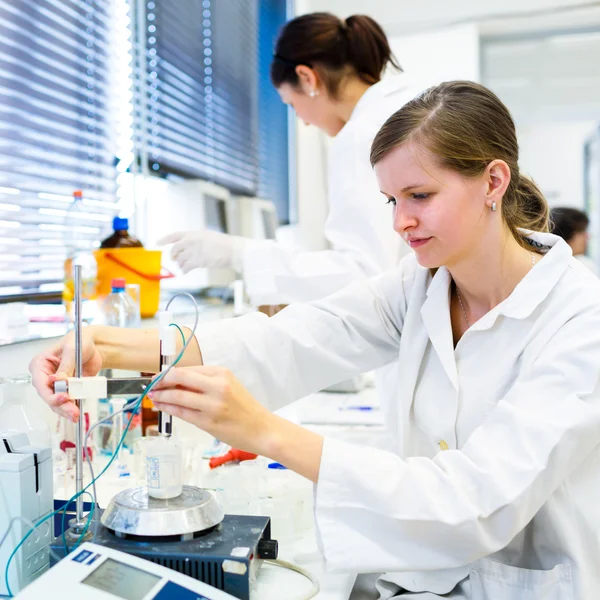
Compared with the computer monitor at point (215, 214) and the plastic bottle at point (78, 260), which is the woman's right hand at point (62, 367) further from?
the computer monitor at point (215, 214)

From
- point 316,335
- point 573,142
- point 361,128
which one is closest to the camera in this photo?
point 316,335

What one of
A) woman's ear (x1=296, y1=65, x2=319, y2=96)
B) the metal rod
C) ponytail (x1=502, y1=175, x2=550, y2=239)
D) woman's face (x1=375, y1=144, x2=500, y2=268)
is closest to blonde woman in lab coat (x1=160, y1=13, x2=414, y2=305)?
woman's ear (x1=296, y1=65, x2=319, y2=96)

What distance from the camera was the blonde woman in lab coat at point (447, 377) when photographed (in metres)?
0.84

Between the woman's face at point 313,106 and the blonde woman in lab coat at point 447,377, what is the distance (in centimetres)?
88

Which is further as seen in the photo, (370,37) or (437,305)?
(370,37)

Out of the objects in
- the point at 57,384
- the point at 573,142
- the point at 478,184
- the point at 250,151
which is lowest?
the point at 57,384

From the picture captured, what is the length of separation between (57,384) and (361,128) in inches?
47.3

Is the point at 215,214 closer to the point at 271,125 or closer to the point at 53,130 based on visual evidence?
the point at 53,130

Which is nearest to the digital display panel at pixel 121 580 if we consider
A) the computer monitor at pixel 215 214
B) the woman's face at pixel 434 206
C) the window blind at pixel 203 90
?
the woman's face at pixel 434 206

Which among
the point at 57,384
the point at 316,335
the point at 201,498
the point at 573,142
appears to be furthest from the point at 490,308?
the point at 573,142

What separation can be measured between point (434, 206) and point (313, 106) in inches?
44.4

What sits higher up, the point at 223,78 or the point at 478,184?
the point at 223,78

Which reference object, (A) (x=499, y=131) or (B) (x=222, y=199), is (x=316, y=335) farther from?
(B) (x=222, y=199)

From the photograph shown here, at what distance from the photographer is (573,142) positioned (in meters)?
6.69
